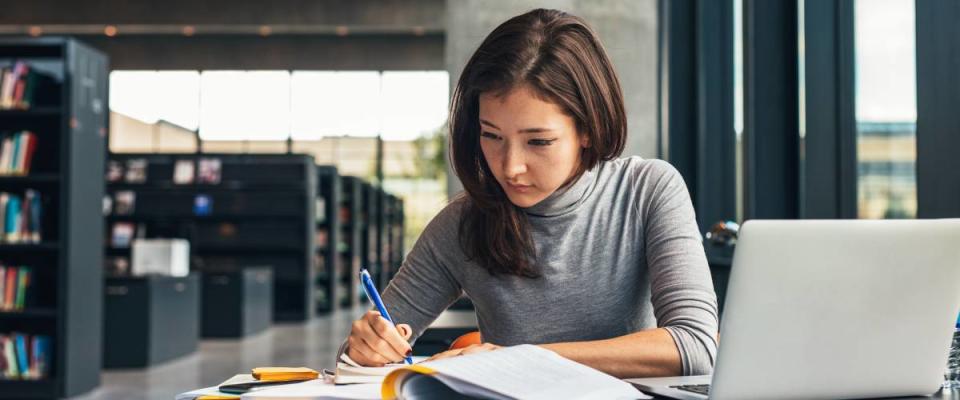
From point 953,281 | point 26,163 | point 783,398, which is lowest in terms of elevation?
point 783,398

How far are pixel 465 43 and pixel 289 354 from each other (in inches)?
149

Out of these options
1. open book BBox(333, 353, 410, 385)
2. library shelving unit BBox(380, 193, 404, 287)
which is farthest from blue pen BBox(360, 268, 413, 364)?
library shelving unit BBox(380, 193, 404, 287)

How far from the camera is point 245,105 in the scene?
58.6 ft

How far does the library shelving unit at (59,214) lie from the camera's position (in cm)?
570

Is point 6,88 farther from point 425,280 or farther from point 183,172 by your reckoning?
point 183,172

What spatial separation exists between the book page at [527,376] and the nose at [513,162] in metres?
0.40

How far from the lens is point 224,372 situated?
22.3ft

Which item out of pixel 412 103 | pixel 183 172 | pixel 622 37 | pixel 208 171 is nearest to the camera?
pixel 622 37

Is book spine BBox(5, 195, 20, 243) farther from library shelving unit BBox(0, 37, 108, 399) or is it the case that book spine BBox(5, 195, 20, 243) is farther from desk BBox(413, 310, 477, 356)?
desk BBox(413, 310, 477, 356)

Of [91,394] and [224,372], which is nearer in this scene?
[91,394]

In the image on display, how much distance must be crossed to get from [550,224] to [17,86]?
16.4 ft

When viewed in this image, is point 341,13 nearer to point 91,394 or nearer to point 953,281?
point 91,394

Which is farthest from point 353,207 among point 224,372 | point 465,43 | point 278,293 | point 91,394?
point 465,43

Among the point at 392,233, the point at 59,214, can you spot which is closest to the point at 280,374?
the point at 59,214
